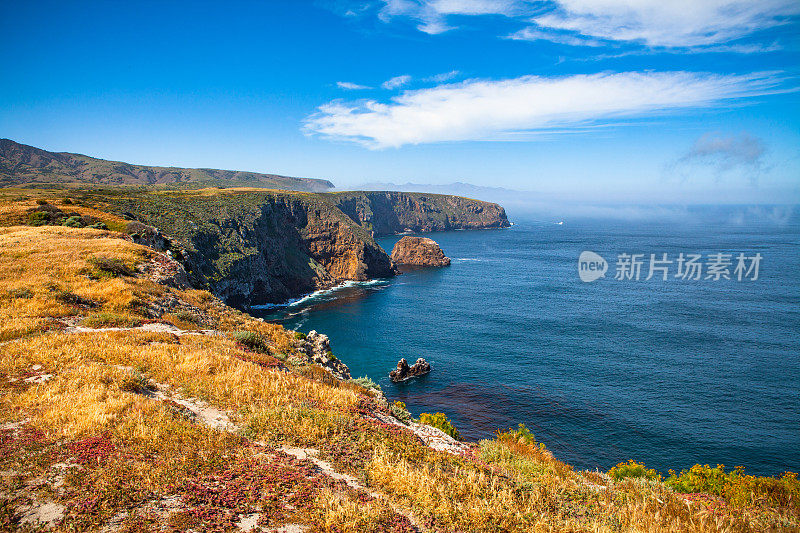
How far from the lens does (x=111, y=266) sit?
26844 mm

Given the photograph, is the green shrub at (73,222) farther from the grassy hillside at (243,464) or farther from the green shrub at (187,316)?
the grassy hillside at (243,464)

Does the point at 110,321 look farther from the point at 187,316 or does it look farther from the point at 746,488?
the point at 746,488

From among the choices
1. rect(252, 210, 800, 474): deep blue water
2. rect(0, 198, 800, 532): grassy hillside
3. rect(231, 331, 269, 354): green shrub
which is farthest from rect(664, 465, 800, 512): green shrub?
rect(231, 331, 269, 354): green shrub

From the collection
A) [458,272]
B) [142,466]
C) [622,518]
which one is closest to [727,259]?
[458,272]

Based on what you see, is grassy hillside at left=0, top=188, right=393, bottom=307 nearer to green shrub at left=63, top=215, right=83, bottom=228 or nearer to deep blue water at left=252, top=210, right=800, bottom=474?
green shrub at left=63, top=215, right=83, bottom=228

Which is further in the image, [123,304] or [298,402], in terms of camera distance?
[123,304]

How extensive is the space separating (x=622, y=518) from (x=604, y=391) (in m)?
41.3

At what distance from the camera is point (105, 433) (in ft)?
31.7

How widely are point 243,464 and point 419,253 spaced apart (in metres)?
127

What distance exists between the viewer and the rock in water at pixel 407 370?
162 feet

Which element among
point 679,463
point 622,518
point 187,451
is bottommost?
point 679,463

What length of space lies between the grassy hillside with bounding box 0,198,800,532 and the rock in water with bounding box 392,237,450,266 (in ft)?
379

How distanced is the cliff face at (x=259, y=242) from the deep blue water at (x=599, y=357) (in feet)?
33.3

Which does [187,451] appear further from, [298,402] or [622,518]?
[622,518]
